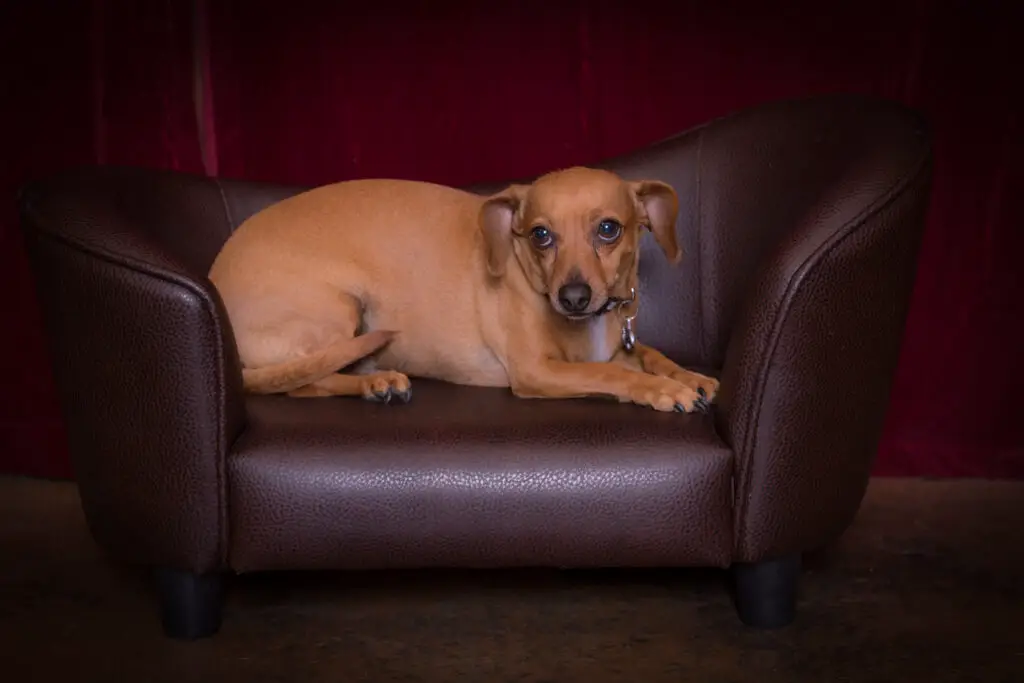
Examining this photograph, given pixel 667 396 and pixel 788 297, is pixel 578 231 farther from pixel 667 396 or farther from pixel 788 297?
pixel 788 297

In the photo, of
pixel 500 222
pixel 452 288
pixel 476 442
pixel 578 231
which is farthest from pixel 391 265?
pixel 476 442

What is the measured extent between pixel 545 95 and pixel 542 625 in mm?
1716

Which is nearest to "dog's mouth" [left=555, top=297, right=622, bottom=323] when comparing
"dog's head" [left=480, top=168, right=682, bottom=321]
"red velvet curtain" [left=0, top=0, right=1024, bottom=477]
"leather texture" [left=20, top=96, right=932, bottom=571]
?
"dog's head" [left=480, top=168, right=682, bottom=321]

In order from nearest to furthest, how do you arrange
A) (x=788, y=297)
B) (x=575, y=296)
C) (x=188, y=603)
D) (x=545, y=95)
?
(x=788, y=297), (x=188, y=603), (x=575, y=296), (x=545, y=95)

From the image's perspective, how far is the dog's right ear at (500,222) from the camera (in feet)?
8.20

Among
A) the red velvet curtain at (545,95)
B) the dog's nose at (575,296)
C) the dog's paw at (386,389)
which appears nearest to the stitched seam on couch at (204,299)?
the dog's paw at (386,389)

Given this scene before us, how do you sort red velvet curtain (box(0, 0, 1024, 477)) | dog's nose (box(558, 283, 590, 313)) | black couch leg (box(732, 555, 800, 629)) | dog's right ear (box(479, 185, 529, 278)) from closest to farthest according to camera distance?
black couch leg (box(732, 555, 800, 629)), dog's nose (box(558, 283, 590, 313)), dog's right ear (box(479, 185, 529, 278)), red velvet curtain (box(0, 0, 1024, 477))

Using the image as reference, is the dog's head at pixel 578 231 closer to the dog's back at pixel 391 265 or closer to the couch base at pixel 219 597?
the dog's back at pixel 391 265

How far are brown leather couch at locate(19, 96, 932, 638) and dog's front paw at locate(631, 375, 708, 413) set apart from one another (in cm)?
9

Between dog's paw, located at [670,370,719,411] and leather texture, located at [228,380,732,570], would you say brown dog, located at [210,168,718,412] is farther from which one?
leather texture, located at [228,380,732,570]

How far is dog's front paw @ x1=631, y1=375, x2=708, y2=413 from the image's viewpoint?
7.13 ft

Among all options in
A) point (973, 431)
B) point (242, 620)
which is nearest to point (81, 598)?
point (242, 620)

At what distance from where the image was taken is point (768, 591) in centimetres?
215

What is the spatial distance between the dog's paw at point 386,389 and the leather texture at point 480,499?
29cm
